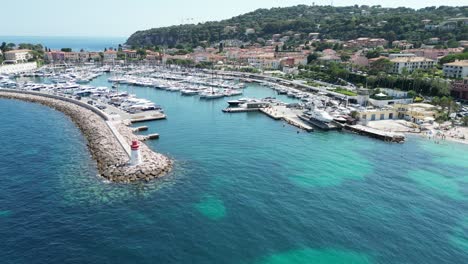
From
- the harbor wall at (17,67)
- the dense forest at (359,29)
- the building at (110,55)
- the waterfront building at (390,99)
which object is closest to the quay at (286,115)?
the waterfront building at (390,99)

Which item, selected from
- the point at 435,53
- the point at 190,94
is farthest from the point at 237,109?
the point at 435,53

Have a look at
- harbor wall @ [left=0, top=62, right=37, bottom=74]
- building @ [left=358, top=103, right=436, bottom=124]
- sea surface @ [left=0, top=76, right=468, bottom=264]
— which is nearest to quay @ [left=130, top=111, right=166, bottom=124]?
sea surface @ [left=0, top=76, right=468, bottom=264]

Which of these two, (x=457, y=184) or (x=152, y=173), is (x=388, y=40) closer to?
(x=457, y=184)

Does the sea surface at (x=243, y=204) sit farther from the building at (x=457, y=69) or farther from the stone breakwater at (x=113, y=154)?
the building at (x=457, y=69)

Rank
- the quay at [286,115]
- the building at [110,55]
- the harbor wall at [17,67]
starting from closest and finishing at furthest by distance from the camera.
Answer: the quay at [286,115], the harbor wall at [17,67], the building at [110,55]

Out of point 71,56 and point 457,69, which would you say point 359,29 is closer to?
point 457,69

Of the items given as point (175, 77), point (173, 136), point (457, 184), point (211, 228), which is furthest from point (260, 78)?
point (211, 228)

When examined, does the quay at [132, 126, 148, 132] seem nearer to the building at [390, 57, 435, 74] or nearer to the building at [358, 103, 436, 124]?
the building at [358, 103, 436, 124]
